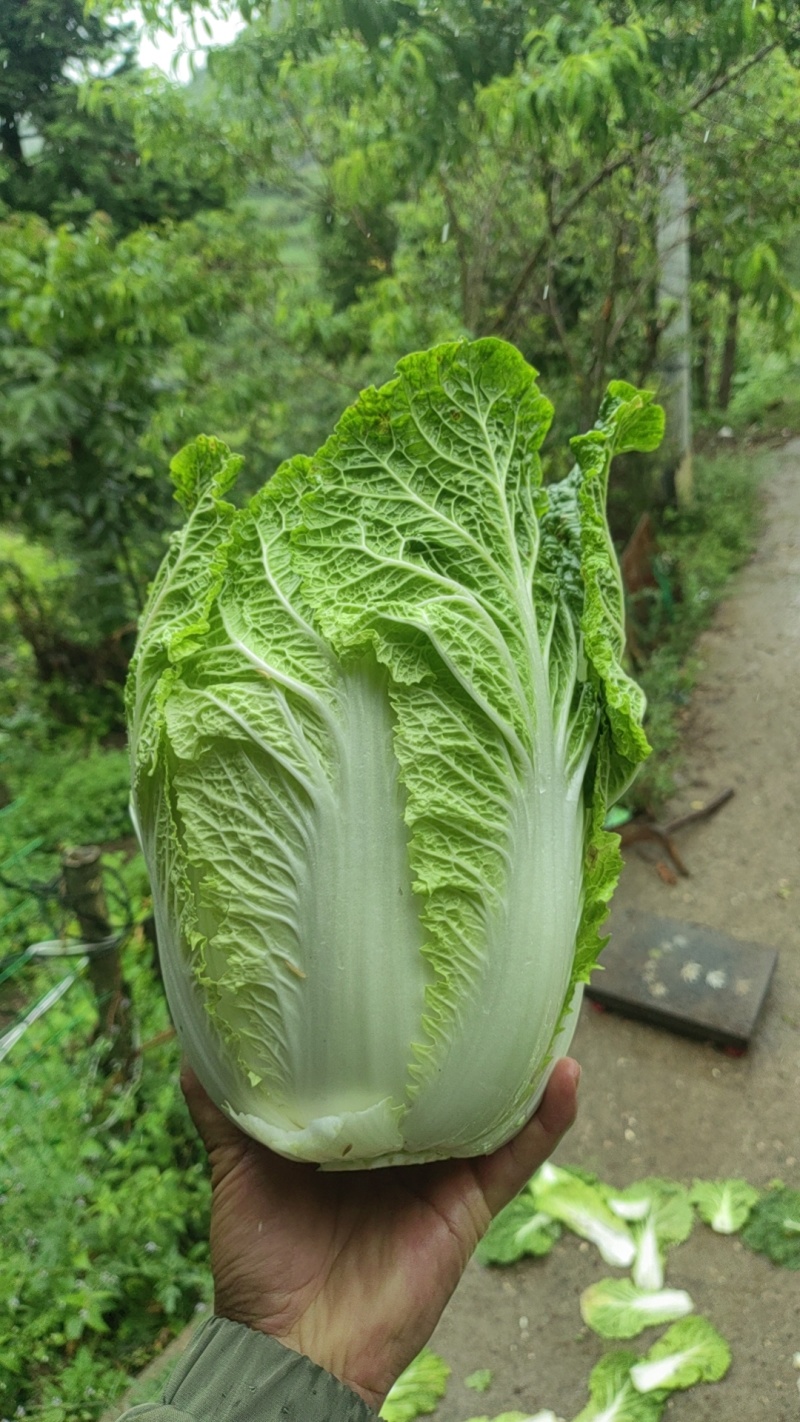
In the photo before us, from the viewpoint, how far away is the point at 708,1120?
9.29 ft

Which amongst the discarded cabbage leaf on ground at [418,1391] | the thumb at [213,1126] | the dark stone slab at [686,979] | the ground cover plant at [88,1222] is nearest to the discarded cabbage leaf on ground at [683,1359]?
the discarded cabbage leaf on ground at [418,1391]

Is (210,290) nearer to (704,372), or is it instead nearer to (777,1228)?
(777,1228)

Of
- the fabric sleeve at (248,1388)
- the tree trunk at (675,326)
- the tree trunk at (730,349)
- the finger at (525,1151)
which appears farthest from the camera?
the tree trunk at (730,349)

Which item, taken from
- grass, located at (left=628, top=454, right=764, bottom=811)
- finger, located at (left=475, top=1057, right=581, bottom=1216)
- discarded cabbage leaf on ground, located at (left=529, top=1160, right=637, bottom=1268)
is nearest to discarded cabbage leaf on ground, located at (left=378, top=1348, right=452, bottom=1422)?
discarded cabbage leaf on ground, located at (left=529, top=1160, right=637, bottom=1268)

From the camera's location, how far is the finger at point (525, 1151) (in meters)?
1.42

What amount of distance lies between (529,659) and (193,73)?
2.91 metres

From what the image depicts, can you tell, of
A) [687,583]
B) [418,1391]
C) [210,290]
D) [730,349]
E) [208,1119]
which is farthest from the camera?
[730,349]

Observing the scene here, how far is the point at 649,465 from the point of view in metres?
6.10

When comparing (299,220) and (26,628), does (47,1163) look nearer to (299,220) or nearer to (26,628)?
(26,628)

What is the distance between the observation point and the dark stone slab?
3.04 m

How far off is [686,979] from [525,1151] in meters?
1.95

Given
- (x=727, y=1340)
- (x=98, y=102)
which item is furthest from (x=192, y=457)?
(x=727, y=1340)

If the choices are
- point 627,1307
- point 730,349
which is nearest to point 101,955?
point 627,1307

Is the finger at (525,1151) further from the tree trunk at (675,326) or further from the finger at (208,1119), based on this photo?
the tree trunk at (675,326)
